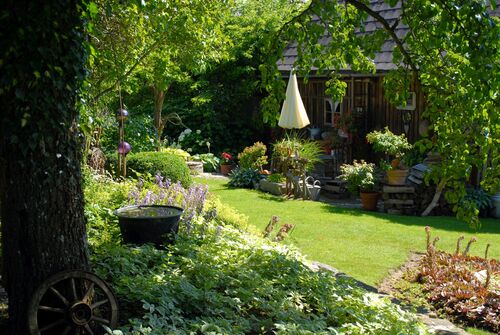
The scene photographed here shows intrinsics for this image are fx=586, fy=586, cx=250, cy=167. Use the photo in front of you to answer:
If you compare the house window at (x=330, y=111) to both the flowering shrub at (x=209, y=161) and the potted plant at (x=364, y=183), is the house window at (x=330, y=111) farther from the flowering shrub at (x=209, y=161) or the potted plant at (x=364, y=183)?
the potted plant at (x=364, y=183)

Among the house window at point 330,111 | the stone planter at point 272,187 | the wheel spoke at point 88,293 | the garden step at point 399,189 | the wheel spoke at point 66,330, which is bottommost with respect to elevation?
the stone planter at point 272,187

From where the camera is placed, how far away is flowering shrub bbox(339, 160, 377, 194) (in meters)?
11.6

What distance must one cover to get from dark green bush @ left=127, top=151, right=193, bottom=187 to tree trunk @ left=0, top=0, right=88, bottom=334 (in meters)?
6.37

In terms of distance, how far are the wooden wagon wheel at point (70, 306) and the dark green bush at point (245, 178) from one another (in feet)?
32.6

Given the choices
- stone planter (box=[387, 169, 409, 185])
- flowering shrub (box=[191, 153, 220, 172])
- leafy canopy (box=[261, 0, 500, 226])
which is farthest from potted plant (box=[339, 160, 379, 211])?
leafy canopy (box=[261, 0, 500, 226])

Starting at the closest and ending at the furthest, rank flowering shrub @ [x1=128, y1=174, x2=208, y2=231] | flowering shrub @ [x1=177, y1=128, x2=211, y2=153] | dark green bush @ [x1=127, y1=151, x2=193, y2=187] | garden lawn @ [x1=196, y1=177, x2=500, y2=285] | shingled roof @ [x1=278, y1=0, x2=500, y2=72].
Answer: flowering shrub @ [x1=128, y1=174, x2=208, y2=231] < garden lawn @ [x1=196, y1=177, x2=500, y2=285] < dark green bush @ [x1=127, y1=151, x2=193, y2=187] < shingled roof @ [x1=278, y1=0, x2=500, y2=72] < flowering shrub @ [x1=177, y1=128, x2=211, y2=153]

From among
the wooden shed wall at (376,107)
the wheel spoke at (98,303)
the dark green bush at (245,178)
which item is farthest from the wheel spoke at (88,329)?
the wooden shed wall at (376,107)

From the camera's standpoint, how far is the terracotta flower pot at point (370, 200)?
1144 cm

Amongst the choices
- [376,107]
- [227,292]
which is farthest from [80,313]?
[376,107]

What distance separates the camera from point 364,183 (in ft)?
37.9

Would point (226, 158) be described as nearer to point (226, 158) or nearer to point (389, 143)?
point (226, 158)

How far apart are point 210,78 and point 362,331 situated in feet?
49.5

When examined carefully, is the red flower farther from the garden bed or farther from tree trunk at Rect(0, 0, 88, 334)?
tree trunk at Rect(0, 0, 88, 334)

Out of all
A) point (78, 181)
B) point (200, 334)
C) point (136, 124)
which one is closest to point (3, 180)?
point (78, 181)
